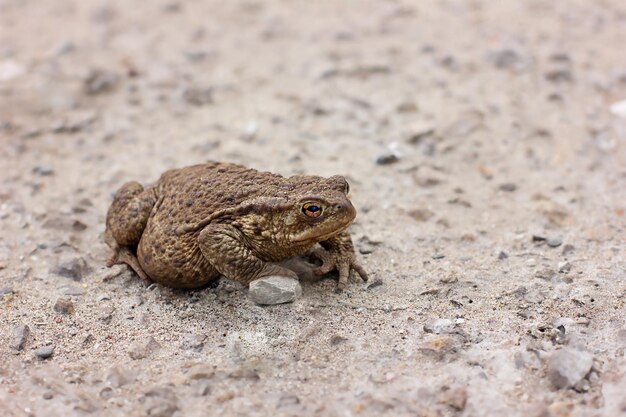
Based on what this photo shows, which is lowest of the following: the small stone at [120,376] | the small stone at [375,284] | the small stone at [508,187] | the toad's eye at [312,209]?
the small stone at [508,187]

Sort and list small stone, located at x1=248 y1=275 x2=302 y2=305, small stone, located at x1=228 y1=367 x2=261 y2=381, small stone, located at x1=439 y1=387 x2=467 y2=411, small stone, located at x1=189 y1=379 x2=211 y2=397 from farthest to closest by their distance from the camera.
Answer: small stone, located at x1=248 y1=275 x2=302 y2=305, small stone, located at x1=228 y1=367 x2=261 y2=381, small stone, located at x1=189 y1=379 x2=211 y2=397, small stone, located at x1=439 y1=387 x2=467 y2=411

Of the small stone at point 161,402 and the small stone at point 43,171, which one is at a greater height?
the small stone at point 43,171

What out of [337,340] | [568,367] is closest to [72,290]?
[337,340]

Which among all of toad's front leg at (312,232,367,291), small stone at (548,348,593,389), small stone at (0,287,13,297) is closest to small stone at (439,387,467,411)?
small stone at (548,348,593,389)

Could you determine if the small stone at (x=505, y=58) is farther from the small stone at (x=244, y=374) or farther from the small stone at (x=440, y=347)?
the small stone at (x=244, y=374)

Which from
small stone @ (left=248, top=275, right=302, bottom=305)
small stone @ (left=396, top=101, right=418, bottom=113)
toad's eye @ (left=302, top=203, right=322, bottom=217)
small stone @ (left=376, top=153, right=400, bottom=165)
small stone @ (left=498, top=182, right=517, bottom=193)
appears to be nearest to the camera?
toad's eye @ (left=302, top=203, right=322, bottom=217)

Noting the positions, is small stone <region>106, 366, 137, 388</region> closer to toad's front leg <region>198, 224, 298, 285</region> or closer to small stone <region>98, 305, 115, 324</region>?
small stone <region>98, 305, 115, 324</region>

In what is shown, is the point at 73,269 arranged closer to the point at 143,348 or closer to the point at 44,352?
the point at 44,352

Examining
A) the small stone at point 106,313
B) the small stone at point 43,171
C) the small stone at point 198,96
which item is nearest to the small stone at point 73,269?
the small stone at point 106,313
